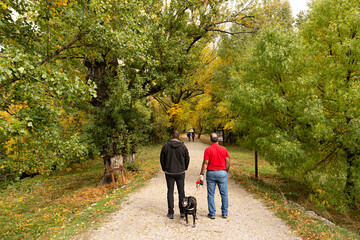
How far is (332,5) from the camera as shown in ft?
28.2

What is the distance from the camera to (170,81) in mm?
12031

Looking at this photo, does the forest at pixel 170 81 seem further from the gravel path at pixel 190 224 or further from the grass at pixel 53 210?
the gravel path at pixel 190 224

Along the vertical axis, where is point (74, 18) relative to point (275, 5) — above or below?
below

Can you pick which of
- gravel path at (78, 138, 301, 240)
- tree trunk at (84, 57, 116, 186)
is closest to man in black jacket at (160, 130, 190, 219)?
gravel path at (78, 138, 301, 240)

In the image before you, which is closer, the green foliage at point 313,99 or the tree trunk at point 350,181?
the green foliage at point 313,99

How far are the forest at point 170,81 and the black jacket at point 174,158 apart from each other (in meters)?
2.36

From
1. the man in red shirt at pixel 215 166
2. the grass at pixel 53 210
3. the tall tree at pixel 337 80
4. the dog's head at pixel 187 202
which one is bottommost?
the grass at pixel 53 210

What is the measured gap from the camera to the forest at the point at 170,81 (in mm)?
5062

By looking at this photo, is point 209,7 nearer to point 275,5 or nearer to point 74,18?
point 275,5

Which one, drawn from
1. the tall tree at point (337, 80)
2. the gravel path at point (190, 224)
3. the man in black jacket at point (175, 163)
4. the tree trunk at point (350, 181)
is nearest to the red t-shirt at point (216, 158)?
the man in black jacket at point (175, 163)

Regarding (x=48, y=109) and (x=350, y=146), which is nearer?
(x=48, y=109)

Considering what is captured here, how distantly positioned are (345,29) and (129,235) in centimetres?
1017

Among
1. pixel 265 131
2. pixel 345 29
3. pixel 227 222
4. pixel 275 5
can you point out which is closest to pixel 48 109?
pixel 227 222

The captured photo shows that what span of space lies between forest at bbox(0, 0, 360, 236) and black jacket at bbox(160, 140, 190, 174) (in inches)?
92.9
